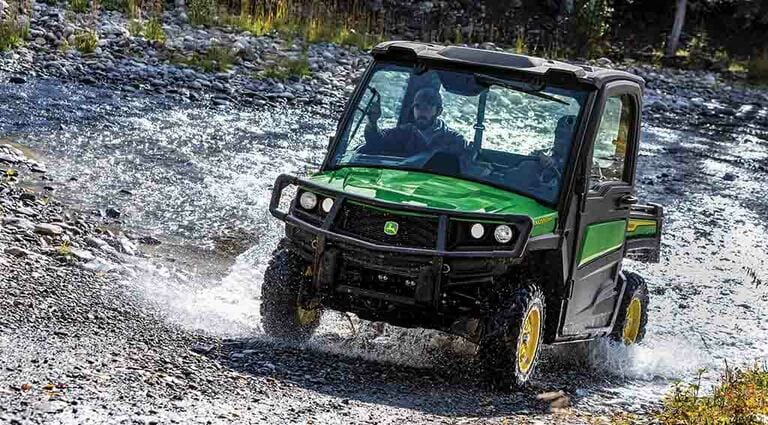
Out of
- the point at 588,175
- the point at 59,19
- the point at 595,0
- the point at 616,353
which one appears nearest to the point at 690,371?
the point at 616,353

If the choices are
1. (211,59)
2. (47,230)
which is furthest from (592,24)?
(47,230)

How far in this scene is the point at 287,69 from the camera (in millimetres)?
20891

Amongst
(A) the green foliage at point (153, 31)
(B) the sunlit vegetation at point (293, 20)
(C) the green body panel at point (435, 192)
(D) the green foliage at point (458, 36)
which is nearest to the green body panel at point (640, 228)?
(C) the green body panel at point (435, 192)

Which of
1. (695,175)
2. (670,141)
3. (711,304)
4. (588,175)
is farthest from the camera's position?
(670,141)

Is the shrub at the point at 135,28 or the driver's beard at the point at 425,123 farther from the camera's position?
the shrub at the point at 135,28

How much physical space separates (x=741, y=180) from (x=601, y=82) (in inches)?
441

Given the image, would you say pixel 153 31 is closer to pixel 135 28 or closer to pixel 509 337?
pixel 135 28

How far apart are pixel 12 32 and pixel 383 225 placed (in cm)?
1359

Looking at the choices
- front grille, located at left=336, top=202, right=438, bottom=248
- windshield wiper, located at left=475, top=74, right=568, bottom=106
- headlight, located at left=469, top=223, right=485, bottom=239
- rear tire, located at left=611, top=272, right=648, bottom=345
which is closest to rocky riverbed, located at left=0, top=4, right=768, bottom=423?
rear tire, located at left=611, top=272, right=648, bottom=345

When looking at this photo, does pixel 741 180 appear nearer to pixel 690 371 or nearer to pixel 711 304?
pixel 711 304

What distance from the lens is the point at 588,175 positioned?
7516mm

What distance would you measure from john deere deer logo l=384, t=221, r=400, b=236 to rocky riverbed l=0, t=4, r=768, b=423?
860 mm

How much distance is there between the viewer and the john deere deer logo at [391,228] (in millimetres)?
6844

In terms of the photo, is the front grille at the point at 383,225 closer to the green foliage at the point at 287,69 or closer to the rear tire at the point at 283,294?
the rear tire at the point at 283,294
